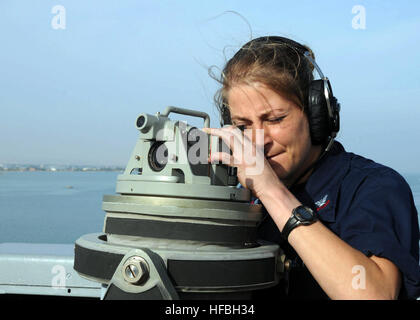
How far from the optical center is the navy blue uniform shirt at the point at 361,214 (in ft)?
3.52

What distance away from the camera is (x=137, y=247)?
1.00m

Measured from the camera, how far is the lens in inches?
43.9

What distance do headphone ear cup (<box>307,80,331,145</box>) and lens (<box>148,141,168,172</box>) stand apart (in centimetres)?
48

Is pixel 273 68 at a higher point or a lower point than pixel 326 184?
higher

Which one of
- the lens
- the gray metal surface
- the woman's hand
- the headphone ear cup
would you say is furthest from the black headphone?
the gray metal surface

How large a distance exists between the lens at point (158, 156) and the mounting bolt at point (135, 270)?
0.81ft

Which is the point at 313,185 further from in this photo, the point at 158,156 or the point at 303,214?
the point at 158,156

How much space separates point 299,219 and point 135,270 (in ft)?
1.26

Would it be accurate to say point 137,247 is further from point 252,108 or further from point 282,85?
point 282,85

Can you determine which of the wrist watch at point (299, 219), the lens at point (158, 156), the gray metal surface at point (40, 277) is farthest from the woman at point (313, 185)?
the gray metal surface at point (40, 277)

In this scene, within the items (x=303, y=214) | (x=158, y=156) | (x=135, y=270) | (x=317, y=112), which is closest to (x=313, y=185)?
(x=317, y=112)

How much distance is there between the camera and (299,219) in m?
1.06

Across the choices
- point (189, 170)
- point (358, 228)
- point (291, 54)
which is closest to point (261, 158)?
point (189, 170)

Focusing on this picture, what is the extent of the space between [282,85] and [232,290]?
0.59 meters
